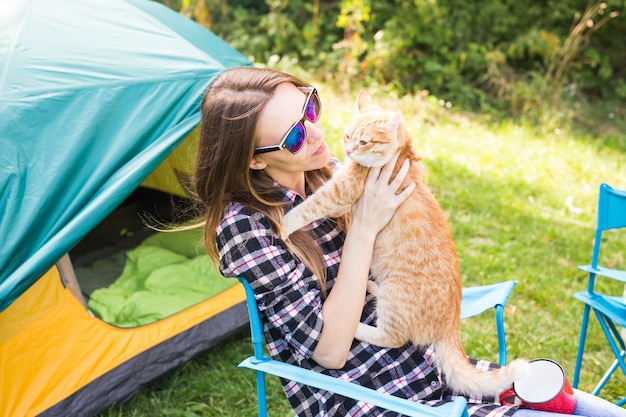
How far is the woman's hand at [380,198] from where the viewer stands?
5.13 ft

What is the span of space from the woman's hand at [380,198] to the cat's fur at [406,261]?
1.0 inches

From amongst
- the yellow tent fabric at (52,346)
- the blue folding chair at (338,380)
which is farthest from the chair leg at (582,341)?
the yellow tent fabric at (52,346)

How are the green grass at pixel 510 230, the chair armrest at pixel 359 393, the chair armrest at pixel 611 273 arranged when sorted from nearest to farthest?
the chair armrest at pixel 359 393
the chair armrest at pixel 611 273
the green grass at pixel 510 230

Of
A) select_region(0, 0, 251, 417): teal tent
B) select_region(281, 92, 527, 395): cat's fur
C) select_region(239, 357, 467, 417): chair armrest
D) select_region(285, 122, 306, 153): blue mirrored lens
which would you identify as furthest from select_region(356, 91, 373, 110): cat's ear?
select_region(239, 357, 467, 417): chair armrest

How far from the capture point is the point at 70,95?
7.01ft

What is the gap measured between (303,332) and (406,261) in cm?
38

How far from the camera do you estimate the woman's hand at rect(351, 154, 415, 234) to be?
1.56 metres

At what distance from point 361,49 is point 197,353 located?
4823 mm

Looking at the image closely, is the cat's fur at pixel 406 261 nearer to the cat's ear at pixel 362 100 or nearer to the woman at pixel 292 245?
the woman at pixel 292 245

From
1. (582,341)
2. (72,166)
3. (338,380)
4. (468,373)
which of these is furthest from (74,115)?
(582,341)

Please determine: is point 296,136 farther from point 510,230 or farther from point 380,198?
point 510,230

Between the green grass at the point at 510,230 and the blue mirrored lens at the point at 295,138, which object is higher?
the blue mirrored lens at the point at 295,138

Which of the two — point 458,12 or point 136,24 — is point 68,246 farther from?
point 458,12

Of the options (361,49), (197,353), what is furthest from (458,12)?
(197,353)
